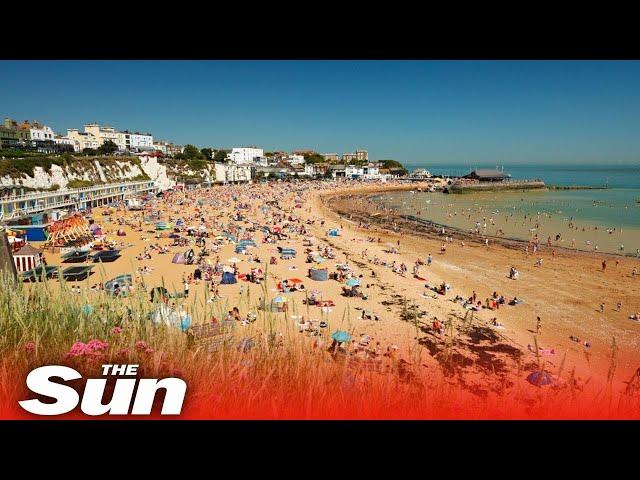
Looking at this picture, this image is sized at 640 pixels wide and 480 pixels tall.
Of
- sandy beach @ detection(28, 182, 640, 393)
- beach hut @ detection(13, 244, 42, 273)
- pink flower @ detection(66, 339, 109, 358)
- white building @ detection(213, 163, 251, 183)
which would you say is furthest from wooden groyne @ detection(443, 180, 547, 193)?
pink flower @ detection(66, 339, 109, 358)

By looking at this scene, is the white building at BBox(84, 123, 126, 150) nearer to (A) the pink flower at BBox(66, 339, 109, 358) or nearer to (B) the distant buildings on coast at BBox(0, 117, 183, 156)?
(B) the distant buildings on coast at BBox(0, 117, 183, 156)

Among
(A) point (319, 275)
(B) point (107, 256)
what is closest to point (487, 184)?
(A) point (319, 275)

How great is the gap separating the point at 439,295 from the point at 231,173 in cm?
6518

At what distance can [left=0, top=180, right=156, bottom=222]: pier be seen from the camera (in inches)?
922

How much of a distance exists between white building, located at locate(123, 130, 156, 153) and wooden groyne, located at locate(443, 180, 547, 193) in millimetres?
71890

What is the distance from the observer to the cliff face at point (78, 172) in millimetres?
32500

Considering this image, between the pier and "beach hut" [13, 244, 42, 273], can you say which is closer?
"beach hut" [13, 244, 42, 273]

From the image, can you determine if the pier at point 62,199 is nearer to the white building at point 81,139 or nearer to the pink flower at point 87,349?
the pink flower at point 87,349

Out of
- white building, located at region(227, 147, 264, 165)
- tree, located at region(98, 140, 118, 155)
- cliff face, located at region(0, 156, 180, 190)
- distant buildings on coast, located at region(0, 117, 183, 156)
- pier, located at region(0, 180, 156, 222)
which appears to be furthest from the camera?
white building, located at region(227, 147, 264, 165)

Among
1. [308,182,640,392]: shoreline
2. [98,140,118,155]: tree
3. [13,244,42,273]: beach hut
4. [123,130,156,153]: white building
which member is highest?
[123,130,156,153]: white building
